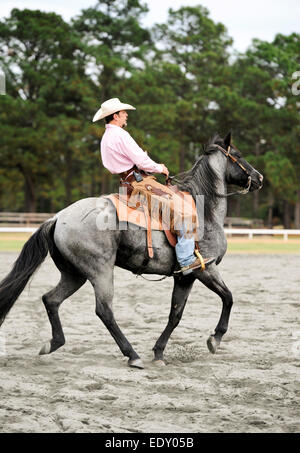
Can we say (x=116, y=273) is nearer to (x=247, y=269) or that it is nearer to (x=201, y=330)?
(x=247, y=269)

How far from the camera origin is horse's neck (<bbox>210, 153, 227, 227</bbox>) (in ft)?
20.2

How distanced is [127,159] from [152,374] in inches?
78.1

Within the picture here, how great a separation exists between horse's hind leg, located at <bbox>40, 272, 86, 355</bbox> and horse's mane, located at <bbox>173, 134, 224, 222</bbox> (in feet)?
4.61

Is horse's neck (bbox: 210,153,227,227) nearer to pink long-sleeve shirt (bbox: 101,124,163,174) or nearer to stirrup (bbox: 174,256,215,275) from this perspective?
stirrup (bbox: 174,256,215,275)

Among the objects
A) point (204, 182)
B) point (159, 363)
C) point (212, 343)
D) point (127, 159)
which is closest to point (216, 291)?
point (212, 343)

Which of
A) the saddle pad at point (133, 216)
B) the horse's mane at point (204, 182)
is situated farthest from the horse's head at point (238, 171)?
the saddle pad at point (133, 216)

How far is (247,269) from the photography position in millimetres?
14727

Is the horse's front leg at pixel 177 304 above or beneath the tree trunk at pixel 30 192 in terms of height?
beneath

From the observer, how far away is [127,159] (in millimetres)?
5637

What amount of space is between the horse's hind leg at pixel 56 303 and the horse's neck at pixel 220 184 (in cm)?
153

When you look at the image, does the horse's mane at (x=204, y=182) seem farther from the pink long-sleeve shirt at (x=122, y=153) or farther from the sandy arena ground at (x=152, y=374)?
the sandy arena ground at (x=152, y=374)

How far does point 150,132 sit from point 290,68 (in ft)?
32.0

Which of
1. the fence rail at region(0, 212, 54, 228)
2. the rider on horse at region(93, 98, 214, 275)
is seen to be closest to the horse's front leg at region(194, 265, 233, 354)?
the rider on horse at region(93, 98, 214, 275)

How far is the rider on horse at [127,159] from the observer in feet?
18.2
